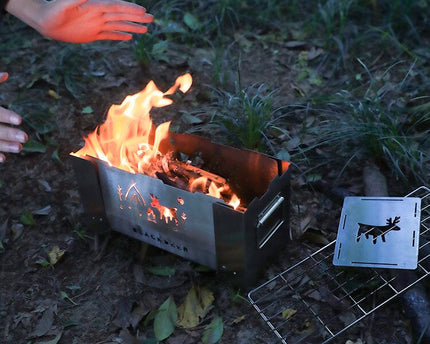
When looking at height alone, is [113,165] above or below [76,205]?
above

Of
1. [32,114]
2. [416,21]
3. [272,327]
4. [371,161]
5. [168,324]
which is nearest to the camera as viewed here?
[272,327]

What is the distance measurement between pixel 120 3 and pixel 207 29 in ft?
6.47

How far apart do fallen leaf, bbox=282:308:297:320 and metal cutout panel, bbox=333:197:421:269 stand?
1.00ft

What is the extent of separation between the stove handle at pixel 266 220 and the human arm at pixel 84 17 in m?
1.08

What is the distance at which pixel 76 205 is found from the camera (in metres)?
3.57

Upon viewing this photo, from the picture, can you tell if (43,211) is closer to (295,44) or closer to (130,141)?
(130,141)

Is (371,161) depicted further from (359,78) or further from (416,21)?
(416,21)

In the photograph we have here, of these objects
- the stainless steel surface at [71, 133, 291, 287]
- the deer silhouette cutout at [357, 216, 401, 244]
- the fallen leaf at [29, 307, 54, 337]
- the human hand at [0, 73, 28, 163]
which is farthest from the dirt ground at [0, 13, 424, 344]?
the human hand at [0, 73, 28, 163]

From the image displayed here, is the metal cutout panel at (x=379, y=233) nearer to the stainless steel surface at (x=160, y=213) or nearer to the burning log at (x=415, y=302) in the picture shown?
the burning log at (x=415, y=302)

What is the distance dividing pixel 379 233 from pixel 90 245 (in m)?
1.53

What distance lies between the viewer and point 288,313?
2.80 meters

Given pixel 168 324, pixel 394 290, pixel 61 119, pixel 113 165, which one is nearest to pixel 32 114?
pixel 61 119

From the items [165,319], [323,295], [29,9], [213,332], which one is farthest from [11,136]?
[323,295]

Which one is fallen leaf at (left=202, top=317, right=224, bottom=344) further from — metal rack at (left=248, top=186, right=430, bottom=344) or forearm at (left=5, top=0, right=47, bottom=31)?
forearm at (left=5, top=0, right=47, bottom=31)
